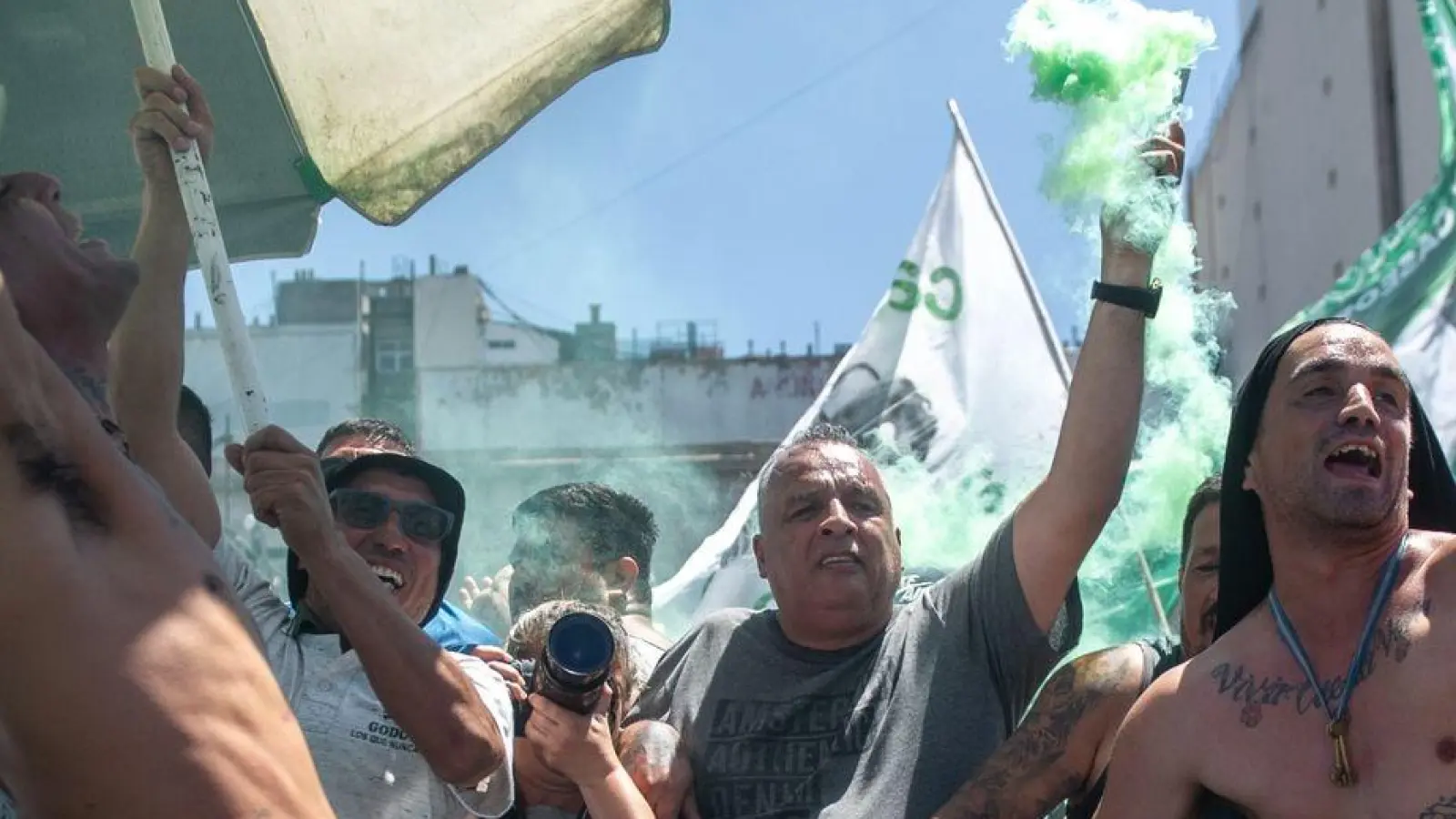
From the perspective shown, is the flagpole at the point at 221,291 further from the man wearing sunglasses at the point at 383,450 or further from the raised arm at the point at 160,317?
the man wearing sunglasses at the point at 383,450

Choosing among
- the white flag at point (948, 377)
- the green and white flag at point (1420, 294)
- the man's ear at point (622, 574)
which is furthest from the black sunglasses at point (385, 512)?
the green and white flag at point (1420, 294)

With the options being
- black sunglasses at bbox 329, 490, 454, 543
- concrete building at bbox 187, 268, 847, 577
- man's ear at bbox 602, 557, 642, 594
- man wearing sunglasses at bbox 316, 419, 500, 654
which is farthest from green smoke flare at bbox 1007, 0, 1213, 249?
concrete building at bbox 187, 268, 847, 577

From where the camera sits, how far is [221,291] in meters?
2.81

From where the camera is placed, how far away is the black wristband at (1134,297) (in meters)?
3.17

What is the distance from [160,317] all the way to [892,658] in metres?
1.44

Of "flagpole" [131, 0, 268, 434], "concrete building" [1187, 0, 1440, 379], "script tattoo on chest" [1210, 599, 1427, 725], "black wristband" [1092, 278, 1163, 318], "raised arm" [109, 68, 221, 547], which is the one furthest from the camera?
"concrete building" [1187, 0, 1440, 379]

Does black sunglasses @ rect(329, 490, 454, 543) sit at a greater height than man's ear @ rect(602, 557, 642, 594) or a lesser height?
greater

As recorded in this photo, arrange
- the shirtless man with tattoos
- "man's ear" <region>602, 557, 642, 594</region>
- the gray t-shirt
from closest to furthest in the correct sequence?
1. the shirtless man with tattoos
2. the gray t-shirt
3. "man's ear" <region>602, 557, 642, 594</region>

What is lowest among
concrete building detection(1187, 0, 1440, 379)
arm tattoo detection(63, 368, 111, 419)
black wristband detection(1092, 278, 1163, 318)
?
arm tattoo detection(63, 368, 111, 419)

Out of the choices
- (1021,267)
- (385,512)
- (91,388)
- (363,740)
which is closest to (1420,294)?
(1021,267)

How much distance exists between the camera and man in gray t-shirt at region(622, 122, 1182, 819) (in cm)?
304

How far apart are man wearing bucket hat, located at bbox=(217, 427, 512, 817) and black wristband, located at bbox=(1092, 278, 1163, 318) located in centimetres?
130

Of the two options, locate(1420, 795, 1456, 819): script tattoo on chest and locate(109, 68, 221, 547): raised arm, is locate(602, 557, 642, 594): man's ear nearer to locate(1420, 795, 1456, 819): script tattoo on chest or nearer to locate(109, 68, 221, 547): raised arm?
locate(109, 68, 221, 547): raised arm

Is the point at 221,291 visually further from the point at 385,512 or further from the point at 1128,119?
the point at 1128,119
